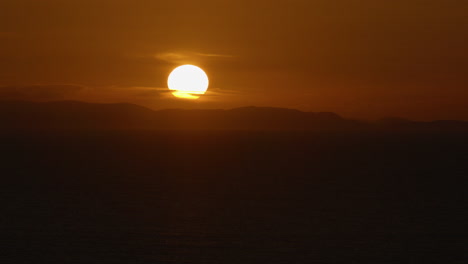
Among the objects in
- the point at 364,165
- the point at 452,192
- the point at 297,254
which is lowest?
the point at 297,254

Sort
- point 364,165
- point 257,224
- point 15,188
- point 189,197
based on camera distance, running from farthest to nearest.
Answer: point 364,165
point 15,188
point 189,197
point 257,224

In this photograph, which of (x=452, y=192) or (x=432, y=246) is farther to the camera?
(x=452, y=192)

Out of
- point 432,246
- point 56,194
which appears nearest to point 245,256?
point 432,246

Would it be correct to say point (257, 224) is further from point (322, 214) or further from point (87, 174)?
point (87, 174)

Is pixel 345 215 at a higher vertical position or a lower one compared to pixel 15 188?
lower

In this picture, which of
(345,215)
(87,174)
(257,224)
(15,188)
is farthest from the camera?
(87,174)

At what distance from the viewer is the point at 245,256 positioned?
37.2 meters

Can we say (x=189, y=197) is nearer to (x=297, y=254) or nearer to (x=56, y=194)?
(x=56, y=194)

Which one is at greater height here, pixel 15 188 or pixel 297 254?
pixel 15 188

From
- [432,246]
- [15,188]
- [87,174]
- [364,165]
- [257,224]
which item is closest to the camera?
[432,246]

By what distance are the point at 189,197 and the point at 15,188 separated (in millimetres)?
21232

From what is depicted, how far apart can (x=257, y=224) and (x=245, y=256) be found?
10078 millimetres

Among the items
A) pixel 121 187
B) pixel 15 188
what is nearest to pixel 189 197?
pixel 121 187

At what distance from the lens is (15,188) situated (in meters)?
67.8
